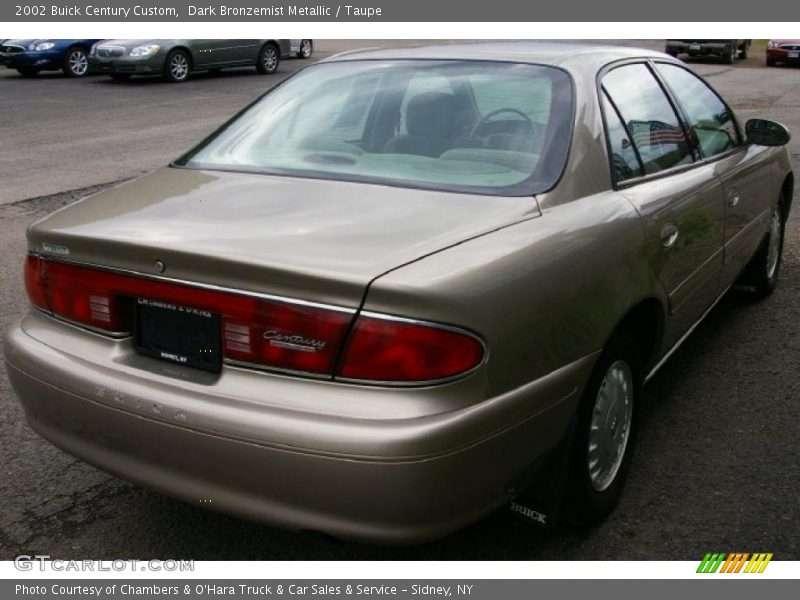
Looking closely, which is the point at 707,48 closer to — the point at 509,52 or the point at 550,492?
the point at 509,52

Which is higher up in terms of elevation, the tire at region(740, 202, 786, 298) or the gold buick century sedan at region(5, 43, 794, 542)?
the gold buick century sedan at region(5, 43, 794, 542)

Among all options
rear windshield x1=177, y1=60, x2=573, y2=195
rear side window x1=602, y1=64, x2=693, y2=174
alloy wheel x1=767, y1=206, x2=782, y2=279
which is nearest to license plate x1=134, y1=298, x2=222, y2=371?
rear windshield x1=177, y1=60, x2=573, y2=195

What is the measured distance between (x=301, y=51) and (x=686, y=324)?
21.8m

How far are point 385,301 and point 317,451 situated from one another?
39 cm

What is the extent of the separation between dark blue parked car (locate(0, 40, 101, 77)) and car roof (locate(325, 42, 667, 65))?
669 inches

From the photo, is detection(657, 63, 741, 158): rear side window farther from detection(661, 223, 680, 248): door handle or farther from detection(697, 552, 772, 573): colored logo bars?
detection(697, 552, 772, 573): colored logo bars

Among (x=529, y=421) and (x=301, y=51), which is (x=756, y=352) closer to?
(x=529, y=421)

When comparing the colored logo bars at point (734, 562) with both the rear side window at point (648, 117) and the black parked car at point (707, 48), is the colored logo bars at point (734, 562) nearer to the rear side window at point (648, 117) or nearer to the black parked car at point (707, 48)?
the rear side window at point (648, 117)

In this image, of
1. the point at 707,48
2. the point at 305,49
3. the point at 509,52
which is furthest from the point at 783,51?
the point at 509,52

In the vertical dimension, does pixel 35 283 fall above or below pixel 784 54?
above

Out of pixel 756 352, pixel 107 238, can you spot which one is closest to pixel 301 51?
pixel 756 352

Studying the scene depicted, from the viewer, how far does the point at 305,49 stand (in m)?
24.3

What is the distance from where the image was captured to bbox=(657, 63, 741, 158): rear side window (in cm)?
408

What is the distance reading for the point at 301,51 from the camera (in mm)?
24203
